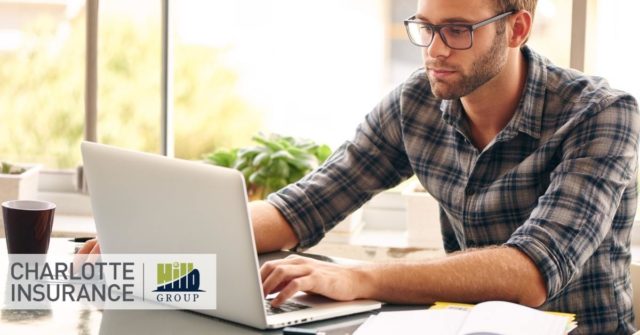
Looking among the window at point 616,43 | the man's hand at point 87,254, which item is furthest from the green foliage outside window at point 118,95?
the man's hand at point 87,254

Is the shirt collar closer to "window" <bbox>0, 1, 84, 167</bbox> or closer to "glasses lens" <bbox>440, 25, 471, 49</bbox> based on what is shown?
"glasses lens" <bbox>440, 25, 471, 49</bbox>

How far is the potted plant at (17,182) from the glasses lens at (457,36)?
5.41ft

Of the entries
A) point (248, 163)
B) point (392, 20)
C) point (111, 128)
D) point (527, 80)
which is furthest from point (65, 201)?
point (527, 80)

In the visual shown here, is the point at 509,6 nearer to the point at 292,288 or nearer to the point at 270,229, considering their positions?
the point at 270,229

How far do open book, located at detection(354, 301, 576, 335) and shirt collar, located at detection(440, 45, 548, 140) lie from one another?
22.8 inches

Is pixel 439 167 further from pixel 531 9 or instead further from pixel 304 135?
pixel 304 135

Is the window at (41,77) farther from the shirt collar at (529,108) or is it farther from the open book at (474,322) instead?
the open book at (474,322)

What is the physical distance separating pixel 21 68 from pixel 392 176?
165 centimetres

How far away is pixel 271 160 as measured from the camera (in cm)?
323

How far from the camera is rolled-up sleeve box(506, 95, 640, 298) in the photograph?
188 centimetres

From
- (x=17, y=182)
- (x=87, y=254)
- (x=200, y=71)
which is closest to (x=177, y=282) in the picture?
(x=87, y=254)

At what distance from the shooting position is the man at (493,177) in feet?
5.95

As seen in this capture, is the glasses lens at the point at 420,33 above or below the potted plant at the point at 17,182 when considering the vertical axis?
above

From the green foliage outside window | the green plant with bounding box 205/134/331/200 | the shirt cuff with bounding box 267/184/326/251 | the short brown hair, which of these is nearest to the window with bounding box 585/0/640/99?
the green plant with bounding box 205/134/331/200
